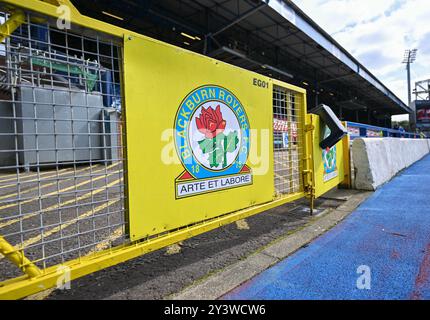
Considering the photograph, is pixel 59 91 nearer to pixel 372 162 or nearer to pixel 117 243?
pixel 117 243

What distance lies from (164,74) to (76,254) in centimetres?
195

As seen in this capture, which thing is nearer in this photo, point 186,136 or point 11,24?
point 11,24

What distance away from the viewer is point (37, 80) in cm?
187

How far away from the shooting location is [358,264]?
8.32 feet

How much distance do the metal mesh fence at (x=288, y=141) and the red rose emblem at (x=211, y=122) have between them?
131 centimetres

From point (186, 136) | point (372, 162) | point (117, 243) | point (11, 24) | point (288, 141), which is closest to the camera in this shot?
point (11, 24)

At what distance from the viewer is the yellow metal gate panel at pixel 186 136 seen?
1.96 meters

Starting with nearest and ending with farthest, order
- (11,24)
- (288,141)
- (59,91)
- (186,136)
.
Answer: (11,24) → (59,91) → (186,136) → (288,141)

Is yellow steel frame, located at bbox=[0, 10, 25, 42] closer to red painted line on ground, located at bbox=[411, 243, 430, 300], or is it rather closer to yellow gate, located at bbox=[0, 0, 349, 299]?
yellow gate, located at bbox=[0, 0, 349, 299]

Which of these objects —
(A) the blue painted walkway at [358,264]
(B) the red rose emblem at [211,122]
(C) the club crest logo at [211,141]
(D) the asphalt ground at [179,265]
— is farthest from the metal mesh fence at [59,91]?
(A) the blue painted walkway at [358,264]

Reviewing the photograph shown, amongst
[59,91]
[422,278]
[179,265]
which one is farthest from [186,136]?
[422,278]

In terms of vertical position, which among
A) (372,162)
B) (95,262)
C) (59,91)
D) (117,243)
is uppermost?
(59,91)

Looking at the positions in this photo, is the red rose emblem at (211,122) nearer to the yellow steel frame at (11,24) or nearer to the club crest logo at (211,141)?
the club crest logo at (211,141)

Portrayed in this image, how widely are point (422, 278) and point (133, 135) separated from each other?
255 cm
